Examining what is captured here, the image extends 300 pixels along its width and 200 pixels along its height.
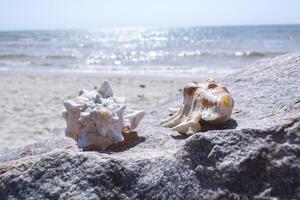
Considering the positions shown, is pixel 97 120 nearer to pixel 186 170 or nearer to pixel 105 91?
pixel 105 91

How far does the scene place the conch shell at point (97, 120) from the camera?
2.03m

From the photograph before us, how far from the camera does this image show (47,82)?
11.7m

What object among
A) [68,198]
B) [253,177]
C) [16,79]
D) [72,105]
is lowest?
[16,79]

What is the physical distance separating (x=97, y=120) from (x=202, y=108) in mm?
491

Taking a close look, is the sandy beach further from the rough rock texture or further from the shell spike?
the rough rock texture

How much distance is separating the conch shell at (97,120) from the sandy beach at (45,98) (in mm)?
2144

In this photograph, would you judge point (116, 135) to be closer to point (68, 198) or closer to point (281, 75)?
point (68, 198)

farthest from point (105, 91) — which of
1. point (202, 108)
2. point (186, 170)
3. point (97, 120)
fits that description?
point (186, 170)

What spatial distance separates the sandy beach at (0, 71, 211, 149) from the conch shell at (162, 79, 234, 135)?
2.03 metres

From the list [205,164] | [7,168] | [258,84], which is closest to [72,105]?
[7,168]

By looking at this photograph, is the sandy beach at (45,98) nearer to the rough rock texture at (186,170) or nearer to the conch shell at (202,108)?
the conch shell at (202,108)

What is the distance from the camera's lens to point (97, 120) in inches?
79.7

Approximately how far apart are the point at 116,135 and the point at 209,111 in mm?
433

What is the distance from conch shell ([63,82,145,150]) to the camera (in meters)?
2.03
